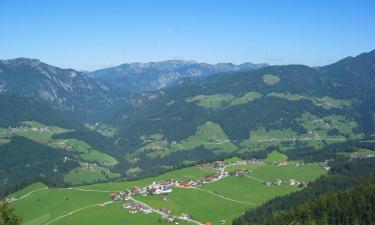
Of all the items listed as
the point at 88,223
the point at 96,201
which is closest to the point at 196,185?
the point at 96,201

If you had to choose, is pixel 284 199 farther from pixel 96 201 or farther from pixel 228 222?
pixel 96 201

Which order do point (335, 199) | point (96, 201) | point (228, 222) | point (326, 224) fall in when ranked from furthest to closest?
point (96, 201)
point (228, 222)
point (335, 199)
point (326, 224)

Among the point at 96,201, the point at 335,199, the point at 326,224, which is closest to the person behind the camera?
the point at 326,224

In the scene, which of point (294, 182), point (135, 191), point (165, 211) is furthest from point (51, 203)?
point (294, 182)

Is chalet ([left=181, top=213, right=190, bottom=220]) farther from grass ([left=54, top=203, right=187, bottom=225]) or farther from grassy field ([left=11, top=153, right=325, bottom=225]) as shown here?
grass ([left=54, top=203, right=187, bottom=225])

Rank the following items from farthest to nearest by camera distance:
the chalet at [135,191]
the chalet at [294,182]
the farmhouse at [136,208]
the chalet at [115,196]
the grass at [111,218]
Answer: the chalet at [294,182] < the chalet at [135,191] < the chalet at [115,196] < the farmhouse at [136,208] < the grass at [111,218]

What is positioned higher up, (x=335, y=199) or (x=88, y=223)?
(x=335, y=199)

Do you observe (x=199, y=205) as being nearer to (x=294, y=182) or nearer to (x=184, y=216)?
(x=184, y=216)

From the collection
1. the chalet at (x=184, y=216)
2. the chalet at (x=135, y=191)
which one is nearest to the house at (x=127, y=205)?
the chalet at (x=135, y=191)

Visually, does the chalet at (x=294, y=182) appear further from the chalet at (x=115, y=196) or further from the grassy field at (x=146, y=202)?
the chalet at (x=115, y=196)

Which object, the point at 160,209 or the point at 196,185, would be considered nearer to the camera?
the point at 160,209

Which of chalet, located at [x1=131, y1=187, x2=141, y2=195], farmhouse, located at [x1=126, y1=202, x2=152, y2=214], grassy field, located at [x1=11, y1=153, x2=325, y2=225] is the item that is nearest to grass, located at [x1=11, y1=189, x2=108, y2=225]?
grassy field, located at [x1=11, y1=153, x2=325, y2=225]
